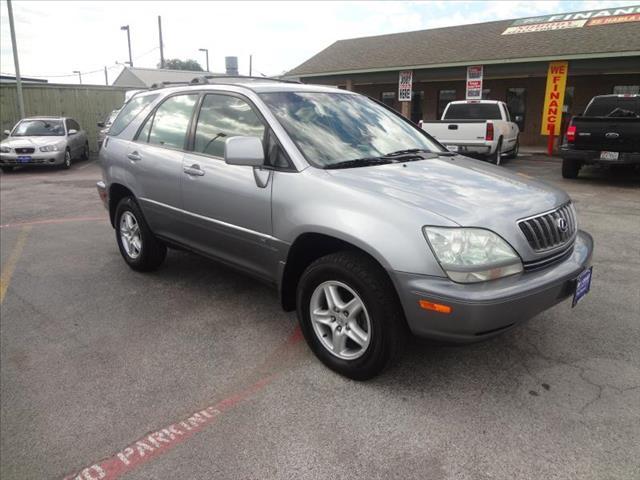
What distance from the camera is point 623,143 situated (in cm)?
959

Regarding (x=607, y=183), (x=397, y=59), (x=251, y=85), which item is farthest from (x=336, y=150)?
(x=397, y=59)

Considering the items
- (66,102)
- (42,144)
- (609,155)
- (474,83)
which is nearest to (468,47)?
(474,83)

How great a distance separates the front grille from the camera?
109 inches

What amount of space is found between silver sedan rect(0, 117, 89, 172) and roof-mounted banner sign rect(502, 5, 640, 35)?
1581 centimetres

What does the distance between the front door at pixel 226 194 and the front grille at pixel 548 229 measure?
61.7 inches

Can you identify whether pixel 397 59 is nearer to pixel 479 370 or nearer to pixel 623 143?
pixel 623 143

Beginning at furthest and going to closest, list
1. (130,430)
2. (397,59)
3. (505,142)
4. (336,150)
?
(397,59)
(505,142)
(336,150)
(130,430)

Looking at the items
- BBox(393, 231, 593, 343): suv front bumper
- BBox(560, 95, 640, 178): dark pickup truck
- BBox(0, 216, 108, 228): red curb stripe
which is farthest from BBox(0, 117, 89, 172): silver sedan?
BBox(393, 231, 593, 343): suv front bumper

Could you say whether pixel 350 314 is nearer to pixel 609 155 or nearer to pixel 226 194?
pixel 226 194

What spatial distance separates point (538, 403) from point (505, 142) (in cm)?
1203

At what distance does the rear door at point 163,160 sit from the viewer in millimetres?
4176

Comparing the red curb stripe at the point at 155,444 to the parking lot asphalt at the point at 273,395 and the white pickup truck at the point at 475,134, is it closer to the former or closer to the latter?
the parking lot asphalt at the point at 273,395

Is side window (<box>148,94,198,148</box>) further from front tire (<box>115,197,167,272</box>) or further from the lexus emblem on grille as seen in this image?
the lexus emblem on grille

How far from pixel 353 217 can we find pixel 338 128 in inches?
41.0
